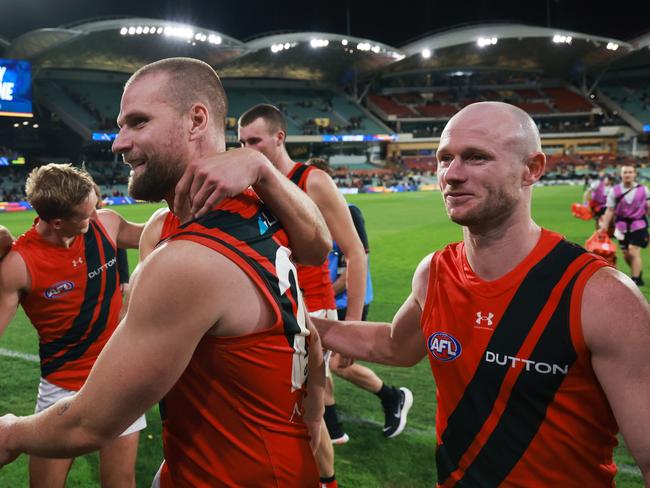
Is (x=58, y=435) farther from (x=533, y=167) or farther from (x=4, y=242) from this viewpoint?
(x=4, y=242)

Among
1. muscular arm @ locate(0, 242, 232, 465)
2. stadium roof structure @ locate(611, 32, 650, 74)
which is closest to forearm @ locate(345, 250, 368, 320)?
muscular arm @ locate(0, 242, 232, 465)

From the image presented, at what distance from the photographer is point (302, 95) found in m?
64.2

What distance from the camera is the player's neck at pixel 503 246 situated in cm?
194

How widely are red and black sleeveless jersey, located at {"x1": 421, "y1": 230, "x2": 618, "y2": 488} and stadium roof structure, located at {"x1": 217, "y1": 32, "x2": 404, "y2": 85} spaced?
48.8m

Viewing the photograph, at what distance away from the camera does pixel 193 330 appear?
1428 millimetres

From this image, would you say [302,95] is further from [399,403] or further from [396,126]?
[399,403]

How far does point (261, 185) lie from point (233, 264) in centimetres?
43

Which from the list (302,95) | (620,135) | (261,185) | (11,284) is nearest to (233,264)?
(261,185)

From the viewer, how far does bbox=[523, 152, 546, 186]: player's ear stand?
1.92 m

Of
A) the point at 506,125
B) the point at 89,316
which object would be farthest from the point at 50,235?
the point at 506,125

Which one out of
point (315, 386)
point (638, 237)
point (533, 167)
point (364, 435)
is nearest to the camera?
point (533, 167)

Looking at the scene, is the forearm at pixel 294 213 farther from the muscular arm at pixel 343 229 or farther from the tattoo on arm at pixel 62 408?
the muscular arm at pixel 343 229

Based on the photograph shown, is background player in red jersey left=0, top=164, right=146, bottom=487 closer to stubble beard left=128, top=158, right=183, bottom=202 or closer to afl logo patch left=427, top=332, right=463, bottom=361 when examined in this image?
stubble beard left=128, top=158, right=183, bottom=202

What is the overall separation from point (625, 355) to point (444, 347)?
0.60 metres
